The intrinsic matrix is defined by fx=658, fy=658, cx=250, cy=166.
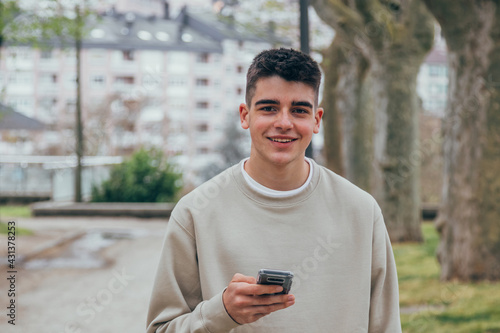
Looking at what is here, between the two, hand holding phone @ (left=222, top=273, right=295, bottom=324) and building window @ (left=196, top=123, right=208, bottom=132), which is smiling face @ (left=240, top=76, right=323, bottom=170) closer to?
hand holding phone @ (left=222, top=273, right=295, bottom=324)

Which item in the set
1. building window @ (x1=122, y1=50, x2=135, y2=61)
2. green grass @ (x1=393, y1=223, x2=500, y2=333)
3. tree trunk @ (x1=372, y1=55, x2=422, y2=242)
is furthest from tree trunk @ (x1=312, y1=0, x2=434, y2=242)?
building window @ (x1=122, y1=50, x2=135, y2=61)

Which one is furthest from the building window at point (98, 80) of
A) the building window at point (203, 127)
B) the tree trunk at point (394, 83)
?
the tree trunk at point (394, 83)

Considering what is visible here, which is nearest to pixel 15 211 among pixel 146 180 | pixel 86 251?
pixel 146 180

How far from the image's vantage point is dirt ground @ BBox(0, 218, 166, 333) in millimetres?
7047

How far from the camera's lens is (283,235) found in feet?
7.24

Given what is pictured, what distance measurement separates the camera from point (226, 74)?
244ft

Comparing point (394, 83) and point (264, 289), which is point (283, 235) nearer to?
point (264, 289)

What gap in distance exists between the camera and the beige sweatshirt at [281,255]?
2.19 meters

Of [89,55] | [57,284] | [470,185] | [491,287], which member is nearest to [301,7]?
[470,185]

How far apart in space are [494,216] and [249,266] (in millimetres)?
5735

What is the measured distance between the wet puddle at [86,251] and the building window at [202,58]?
59497mm

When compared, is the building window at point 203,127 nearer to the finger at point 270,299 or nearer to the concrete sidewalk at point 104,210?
the concrete sidewalk at point 104,210

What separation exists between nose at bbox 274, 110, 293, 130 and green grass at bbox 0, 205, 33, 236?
448 inches

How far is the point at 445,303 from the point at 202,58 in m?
67.6
